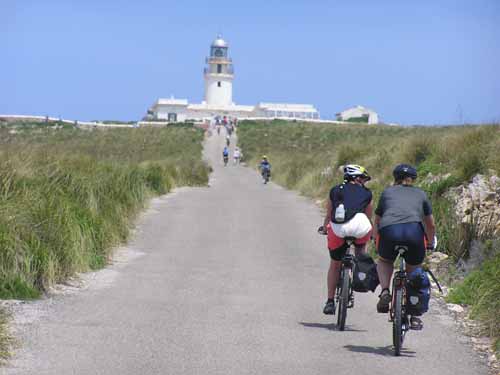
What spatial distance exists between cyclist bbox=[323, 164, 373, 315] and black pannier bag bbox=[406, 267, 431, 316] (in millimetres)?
1056

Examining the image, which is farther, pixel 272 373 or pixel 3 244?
pixel 3 244

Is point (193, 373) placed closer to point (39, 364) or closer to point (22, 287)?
point (39, 364)

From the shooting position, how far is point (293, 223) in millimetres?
21953

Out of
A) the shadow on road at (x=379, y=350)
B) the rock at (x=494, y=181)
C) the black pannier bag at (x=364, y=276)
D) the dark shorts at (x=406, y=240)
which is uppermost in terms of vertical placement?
the rock at (x=494, y=181)

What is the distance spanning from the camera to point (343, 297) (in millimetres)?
10031

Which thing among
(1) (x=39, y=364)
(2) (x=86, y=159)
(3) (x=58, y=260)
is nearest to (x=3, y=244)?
(3) (x=58, y=260)

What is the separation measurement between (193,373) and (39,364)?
4.28ft

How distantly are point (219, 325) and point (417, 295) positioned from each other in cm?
A: 220

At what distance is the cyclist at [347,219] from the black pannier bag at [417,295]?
106 cm

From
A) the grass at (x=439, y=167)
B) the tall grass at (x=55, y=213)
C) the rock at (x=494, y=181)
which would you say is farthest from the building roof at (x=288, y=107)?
the rock at (x=494, y=181)

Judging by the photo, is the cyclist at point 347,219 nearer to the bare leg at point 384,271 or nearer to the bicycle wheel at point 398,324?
the bare leg at point 384,271

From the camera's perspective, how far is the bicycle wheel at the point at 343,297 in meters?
10.0

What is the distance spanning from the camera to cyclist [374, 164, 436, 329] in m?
9.19

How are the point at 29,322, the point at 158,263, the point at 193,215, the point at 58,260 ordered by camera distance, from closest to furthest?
1. the point at 29,322
2. the point at 58,260
3. the point at 158,263
4. the point at 193,215
